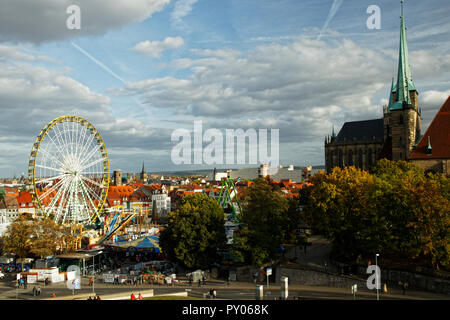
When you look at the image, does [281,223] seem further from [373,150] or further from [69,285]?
[373,150]

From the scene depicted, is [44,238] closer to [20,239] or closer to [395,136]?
[20,239]

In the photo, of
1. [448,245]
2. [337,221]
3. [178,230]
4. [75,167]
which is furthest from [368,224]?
[75,167]

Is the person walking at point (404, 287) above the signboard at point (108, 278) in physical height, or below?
above

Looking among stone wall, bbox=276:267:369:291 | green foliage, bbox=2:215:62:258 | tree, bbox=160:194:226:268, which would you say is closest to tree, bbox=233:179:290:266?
stone wall, bbox=276:267:369:291

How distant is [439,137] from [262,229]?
1515 inches

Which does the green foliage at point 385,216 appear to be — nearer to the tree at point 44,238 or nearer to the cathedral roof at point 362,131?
the tree at point 44,238

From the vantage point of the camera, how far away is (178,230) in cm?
4144

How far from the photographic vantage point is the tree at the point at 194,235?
40.6 m

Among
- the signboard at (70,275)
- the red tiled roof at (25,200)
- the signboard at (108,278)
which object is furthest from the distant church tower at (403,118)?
the red tiled roof at (25,200)

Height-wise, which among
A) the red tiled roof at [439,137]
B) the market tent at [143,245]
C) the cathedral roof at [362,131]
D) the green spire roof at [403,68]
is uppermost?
the green spire roof at [403,68]

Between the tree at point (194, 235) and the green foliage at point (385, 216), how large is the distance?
10602 millimetres

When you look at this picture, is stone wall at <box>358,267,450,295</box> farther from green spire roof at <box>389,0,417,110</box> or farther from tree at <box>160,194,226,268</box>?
green spire roof at <box>389,0,417,110</box>

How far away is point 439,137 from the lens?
204 feet

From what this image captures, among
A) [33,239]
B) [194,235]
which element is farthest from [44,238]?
[194,235]
